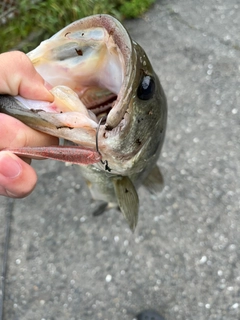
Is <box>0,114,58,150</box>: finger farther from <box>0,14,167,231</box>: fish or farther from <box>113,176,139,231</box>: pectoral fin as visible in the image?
<box>113,176,139,231</box>: pectoral fin

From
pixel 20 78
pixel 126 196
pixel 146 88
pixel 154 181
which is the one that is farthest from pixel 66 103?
pixel 154 181

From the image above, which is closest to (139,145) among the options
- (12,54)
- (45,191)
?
(12,54)

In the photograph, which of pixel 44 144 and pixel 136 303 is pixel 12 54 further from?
pixel 136 303

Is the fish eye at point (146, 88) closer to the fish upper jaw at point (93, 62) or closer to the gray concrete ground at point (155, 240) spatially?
the fish upper jaw at point (93, 62)

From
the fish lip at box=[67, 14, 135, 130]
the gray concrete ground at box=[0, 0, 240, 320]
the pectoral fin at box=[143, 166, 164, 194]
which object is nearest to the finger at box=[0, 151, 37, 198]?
the fish lip at box=[67, 14, 135, 130]

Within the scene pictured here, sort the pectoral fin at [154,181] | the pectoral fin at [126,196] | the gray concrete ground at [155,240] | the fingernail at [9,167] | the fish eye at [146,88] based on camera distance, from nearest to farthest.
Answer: the fingernail at [9,167] < the fish eye at [146,88] < the pectoral fin at [126,196] < the pectoral fin at [154,181] < the gray concrete ground at [155,240]

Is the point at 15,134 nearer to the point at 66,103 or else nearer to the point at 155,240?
the point at 66,103

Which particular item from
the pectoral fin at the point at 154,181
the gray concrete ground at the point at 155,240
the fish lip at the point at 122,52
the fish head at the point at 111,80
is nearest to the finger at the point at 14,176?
the fish head at the point at 111,80
